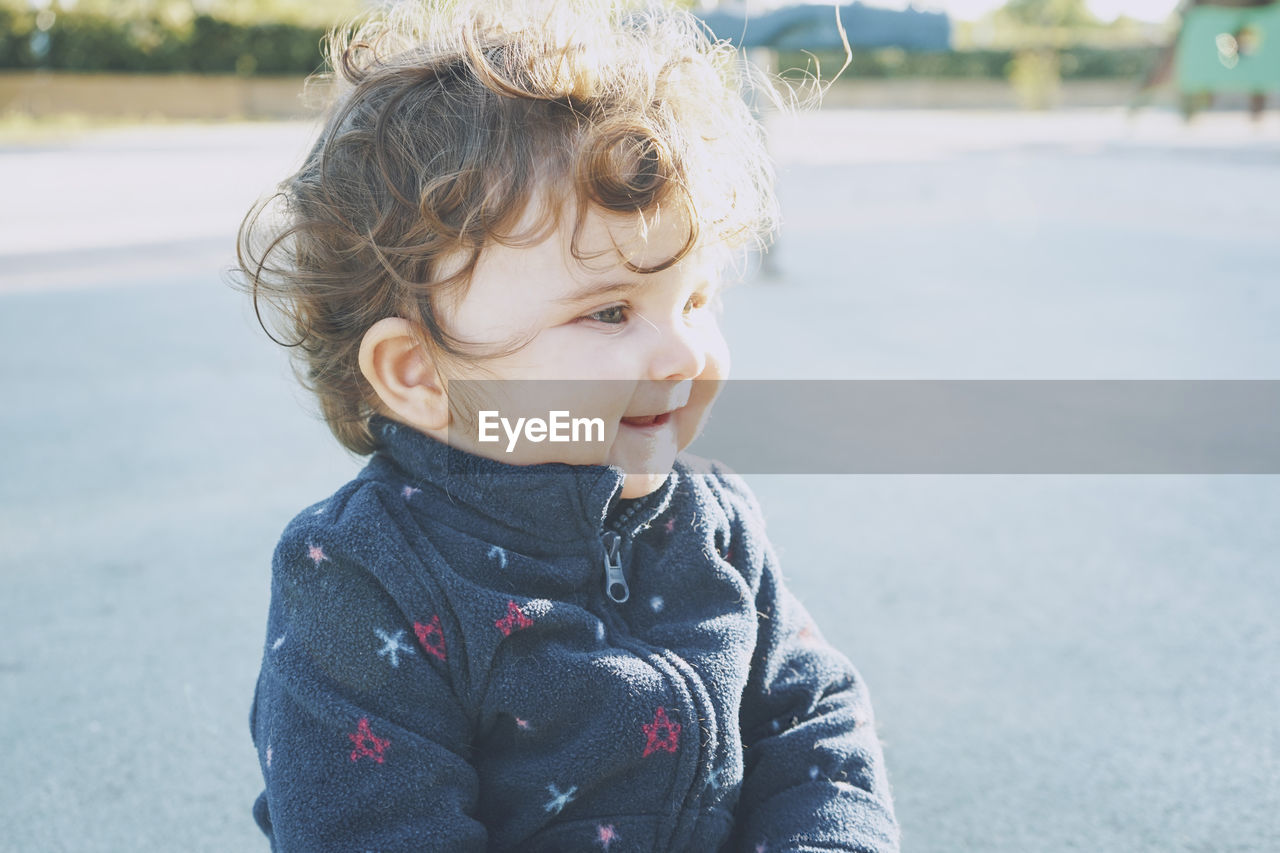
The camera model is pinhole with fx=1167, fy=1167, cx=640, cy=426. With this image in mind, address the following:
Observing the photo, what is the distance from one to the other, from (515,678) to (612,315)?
0.32 meters

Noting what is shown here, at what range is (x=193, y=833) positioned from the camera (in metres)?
1.44

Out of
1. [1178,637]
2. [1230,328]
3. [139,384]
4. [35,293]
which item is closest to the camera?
[1178,637]

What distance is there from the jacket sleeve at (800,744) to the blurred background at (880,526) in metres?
0.33

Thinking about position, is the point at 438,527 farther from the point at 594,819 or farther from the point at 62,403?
the point at 62,403

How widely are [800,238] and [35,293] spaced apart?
12.0 ft

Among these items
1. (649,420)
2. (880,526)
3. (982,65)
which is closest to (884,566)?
(880,526)

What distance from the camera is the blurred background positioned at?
1.51 metres

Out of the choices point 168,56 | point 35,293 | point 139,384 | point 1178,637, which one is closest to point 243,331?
point 139,384

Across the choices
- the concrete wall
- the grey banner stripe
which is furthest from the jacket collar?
the concrete wall

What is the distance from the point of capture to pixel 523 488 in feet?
3.34

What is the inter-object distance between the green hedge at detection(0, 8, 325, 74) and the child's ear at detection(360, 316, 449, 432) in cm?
2234

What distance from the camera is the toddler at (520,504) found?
967mm

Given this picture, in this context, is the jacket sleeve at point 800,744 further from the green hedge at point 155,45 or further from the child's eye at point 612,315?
the green hedge at point 155,45

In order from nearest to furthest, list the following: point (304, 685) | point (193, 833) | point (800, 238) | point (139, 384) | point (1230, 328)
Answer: point (304, 685) < point (193, 833) < point (139, 384) < point (1230, 328) < point (800, 238)
